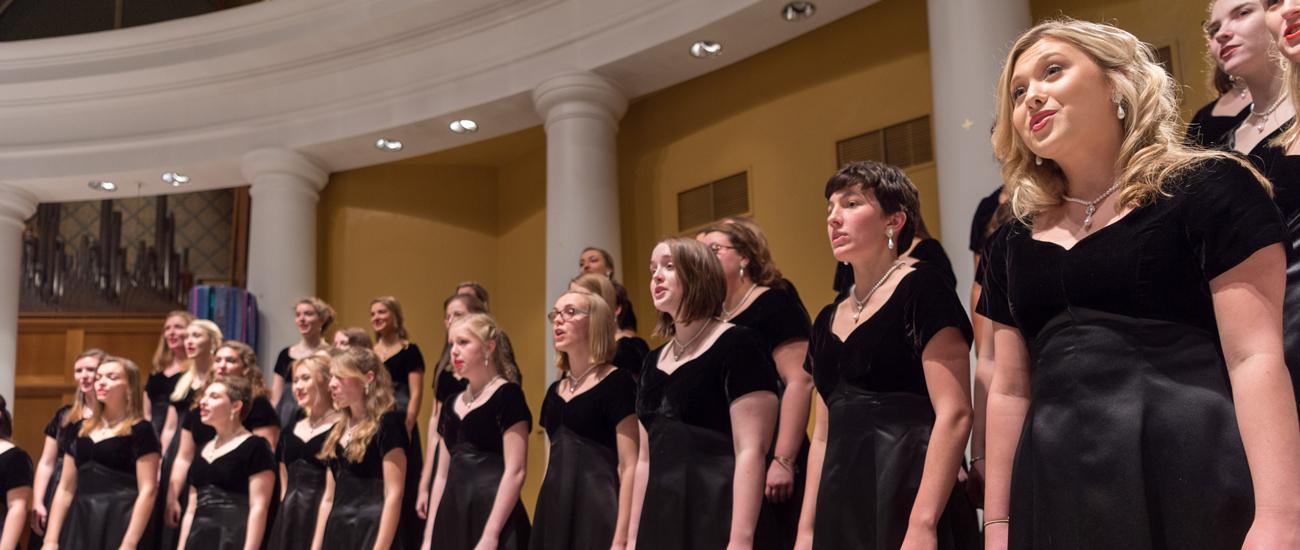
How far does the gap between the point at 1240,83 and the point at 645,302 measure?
5.62 m

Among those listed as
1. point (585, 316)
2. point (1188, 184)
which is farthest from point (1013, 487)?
point (585, 316)

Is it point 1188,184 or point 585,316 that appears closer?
point 1188,184

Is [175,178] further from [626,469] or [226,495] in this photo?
[626,469]

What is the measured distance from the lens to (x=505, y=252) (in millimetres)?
9484

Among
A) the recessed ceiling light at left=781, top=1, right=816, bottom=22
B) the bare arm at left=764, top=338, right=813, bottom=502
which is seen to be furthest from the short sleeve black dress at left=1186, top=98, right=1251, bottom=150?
the recessed ceiling light at left=781, top=1, right=816, bottom=22

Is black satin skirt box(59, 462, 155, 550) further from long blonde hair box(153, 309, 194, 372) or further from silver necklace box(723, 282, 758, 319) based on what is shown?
silver necklace box(723, 282, 758, 319)

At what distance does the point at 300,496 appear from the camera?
196 inches

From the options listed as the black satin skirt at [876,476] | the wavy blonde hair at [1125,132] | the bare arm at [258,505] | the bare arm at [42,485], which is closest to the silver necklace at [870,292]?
the black satin skirt at [876,476]

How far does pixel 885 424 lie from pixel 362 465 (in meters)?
2.77

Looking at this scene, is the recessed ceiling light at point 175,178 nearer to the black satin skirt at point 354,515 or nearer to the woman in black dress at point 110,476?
the woman in black dress at point 110,476

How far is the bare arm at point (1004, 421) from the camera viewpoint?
6.08 feet

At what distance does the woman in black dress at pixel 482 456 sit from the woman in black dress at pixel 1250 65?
8.51 ft

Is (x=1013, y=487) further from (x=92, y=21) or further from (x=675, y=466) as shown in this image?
(x=92, y=21)

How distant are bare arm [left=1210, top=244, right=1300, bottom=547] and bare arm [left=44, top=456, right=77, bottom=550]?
555 centimetres
